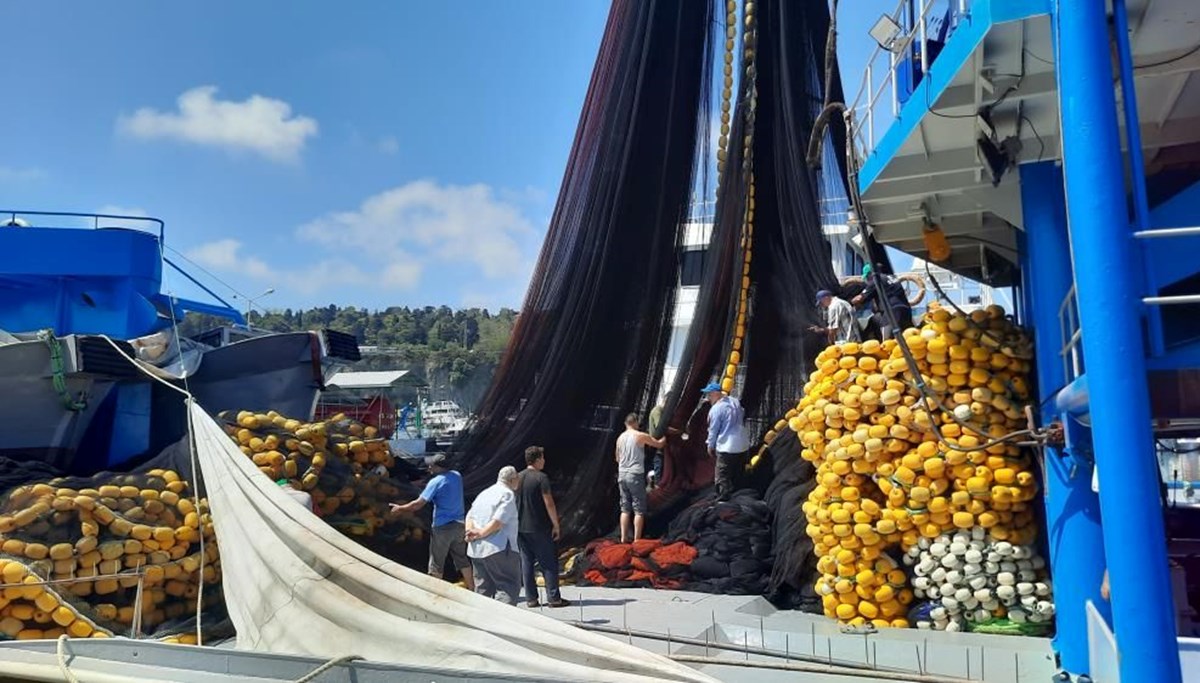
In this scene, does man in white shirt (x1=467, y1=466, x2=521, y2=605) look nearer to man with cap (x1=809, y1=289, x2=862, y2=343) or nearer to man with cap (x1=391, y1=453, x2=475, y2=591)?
man with cap (x1=391, y1=453, x2=475, y2=591)

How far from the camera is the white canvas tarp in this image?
3.84 metres

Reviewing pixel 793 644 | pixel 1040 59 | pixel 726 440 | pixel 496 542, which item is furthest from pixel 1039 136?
pixel 496 542

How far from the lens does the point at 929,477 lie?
20.9ft

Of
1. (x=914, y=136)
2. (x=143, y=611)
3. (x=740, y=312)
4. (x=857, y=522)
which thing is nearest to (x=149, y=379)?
(x=143, y=611)

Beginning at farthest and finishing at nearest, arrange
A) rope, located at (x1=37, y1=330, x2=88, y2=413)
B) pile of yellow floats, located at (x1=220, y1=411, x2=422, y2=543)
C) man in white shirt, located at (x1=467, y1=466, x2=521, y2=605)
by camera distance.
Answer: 1. rope, located at (x1=37, y1=330, x2=88, y2=413)
2. pile of yellow floats, located at (x1=220, y1=411, x2=422, y2=543)
3. man in white shirt, located at (x1=467, y1=466, x2=521, y2=605)

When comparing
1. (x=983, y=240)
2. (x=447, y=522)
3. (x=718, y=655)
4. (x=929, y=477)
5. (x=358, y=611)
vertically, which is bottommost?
(x=718, y=655)

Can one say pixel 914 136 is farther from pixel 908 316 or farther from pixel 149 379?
pixel 149 379

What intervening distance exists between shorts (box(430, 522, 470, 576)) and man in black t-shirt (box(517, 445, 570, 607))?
0.47 m

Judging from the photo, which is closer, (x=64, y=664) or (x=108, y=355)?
(x=64, y=664)

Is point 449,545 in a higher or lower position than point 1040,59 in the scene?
lower

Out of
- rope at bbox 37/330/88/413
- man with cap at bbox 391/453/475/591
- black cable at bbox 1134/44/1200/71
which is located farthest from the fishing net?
black cable at bbox 1134/44/1200/71

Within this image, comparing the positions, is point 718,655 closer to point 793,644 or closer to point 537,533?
point 793,644

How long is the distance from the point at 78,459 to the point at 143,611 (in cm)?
309

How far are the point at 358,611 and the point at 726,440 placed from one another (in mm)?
4968
